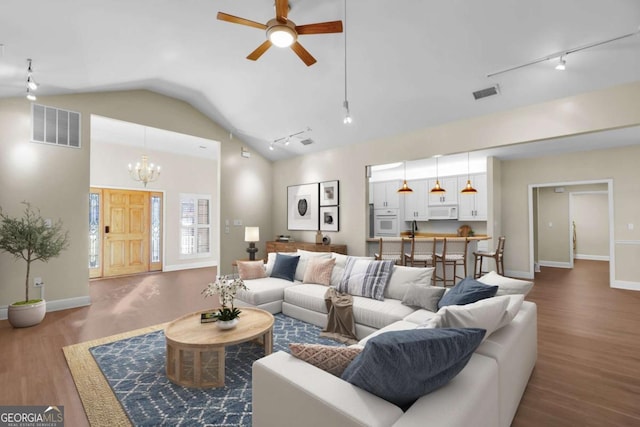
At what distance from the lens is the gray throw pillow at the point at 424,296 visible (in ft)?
9.77

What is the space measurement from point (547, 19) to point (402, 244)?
11.9 ft

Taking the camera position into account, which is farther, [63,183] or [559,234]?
[559,234]

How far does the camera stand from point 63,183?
454cm

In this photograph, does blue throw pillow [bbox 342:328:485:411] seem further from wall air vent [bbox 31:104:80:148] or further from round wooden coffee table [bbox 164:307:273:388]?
wall air vent [bbox 31:104:80:148]

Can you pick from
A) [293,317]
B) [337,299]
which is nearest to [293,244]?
[293,317]

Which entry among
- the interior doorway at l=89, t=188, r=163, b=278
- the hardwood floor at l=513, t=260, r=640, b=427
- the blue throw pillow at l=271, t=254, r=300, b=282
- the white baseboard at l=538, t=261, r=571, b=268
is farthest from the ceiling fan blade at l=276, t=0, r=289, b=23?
the white baseboard at l=538, t=261, r=571, b=268

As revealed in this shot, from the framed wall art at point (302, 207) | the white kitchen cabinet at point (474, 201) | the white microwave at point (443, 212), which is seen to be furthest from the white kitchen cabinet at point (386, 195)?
the framed wall art at point (302, 207)

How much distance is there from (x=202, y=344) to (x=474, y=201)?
7.32m

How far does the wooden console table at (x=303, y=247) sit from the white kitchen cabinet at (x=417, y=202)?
3420 millimetres

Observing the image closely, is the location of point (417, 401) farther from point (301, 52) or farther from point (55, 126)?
point (55, 126)

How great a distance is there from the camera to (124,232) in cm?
723

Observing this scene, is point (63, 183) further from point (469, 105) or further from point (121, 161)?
point (469, 105)

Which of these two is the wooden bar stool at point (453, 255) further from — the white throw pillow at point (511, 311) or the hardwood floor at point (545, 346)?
the white throw pillow at point (511, 311)

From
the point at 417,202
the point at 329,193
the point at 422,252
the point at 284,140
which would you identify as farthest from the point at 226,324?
the point at 417,202
